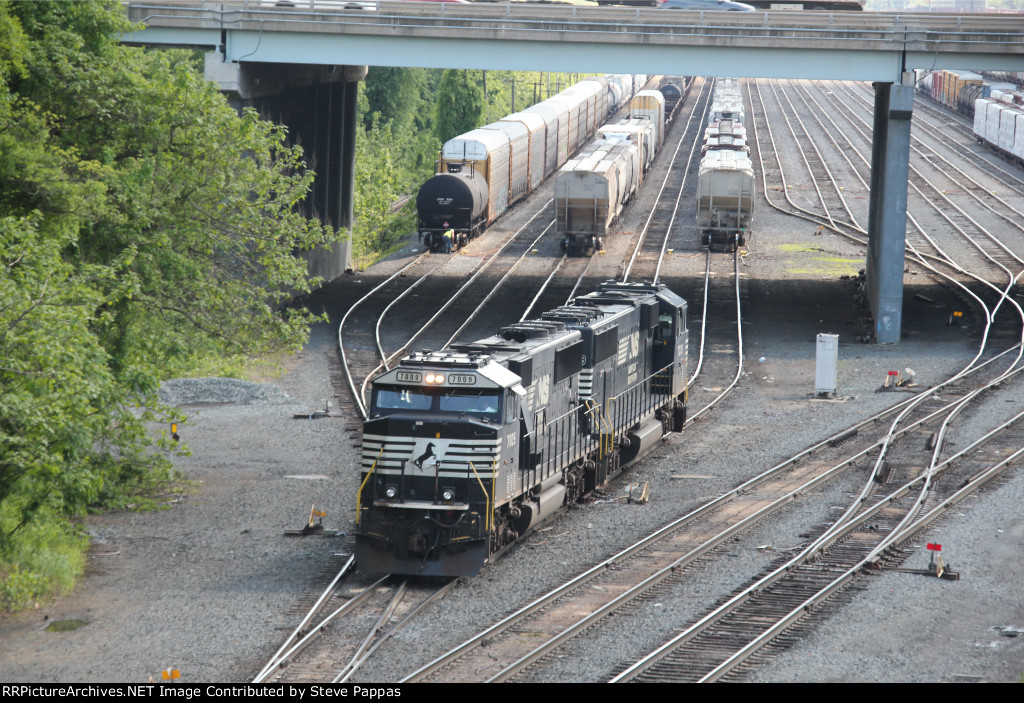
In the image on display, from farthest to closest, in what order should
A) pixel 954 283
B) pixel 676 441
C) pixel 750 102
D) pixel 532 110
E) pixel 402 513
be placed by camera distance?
pixel 750 102 < pixel 532 110 < pixel 954 283 < pixel 676 441 < pixel 402 513

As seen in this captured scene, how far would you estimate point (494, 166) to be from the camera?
172ft

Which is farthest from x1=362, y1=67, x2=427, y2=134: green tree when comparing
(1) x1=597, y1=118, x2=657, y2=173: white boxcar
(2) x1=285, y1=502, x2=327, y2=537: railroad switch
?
(2) x1=285, y1=502, x2=327, y2=537: railroad switch

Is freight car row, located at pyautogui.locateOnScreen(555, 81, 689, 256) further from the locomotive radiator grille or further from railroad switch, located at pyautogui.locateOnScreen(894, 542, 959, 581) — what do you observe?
railroad switch, located at pyautogui.locateOnScreen(894, 542, 959, 581)

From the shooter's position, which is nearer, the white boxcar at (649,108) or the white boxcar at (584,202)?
the white boxcar at (584,202)

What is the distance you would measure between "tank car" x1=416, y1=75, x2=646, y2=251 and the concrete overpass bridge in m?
12.7

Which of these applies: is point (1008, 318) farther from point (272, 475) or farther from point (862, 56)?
point (272, 475)

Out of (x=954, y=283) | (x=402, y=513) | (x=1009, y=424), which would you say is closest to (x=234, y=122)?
(x=402, y=513)

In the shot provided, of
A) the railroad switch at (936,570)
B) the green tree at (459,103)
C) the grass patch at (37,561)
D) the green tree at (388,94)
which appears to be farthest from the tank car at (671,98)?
the grass patch at (37,561)

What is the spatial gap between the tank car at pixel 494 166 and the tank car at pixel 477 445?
26621mm

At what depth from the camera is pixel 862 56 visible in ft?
115

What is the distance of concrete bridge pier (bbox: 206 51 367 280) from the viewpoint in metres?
36.7

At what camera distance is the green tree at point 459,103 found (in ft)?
243

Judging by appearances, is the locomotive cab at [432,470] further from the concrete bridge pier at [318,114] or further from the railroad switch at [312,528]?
the concrete bridge pier at [318,114]

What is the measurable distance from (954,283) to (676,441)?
20808 mm
